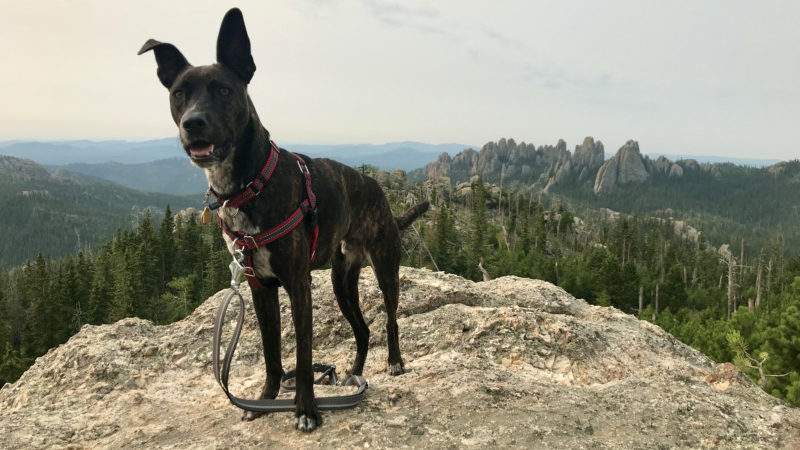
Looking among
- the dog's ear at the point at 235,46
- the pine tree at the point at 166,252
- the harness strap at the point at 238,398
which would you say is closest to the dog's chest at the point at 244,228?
the harness strap at the point at 238,398

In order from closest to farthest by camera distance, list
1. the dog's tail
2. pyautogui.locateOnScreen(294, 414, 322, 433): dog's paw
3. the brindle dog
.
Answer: the brindle dog < pyautogui.locateOnScreen(294, 414, 322, 433): dog's paw < the dog's tail

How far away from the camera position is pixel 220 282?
54.8m

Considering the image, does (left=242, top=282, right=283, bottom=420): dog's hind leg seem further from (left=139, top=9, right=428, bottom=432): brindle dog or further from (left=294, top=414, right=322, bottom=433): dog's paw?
(left=294, top=414, right=322, bottom=433): dog's paw

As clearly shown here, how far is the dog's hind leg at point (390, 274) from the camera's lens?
5.61m

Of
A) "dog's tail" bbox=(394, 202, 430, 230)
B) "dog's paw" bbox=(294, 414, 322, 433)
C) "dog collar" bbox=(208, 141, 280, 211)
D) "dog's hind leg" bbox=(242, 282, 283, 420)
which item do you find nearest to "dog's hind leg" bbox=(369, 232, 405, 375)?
"dog's tail" bbox=(394, 202, 430, 230)

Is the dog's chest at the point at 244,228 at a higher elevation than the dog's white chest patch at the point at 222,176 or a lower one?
lower

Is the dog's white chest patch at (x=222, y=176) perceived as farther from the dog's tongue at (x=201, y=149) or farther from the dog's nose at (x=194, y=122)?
the dog's nose at (x=194, y=122)

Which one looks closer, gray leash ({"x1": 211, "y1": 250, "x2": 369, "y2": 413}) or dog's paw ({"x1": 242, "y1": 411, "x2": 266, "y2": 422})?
gray leash ({"x1": 211, "y1": 250, "x2": 369, "y2": 413})

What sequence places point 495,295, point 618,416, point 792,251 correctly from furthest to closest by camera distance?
point 792,251, point 495,295, point 618,416

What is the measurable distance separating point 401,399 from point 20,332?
73.5 meters

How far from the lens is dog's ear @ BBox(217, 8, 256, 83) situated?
143 inches

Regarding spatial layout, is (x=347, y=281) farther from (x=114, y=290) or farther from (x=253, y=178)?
(x=114, y=290)

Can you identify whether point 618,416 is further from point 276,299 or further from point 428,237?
point 428,237

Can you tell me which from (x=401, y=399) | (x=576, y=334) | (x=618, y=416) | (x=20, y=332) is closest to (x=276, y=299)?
(x=401, y=399)
